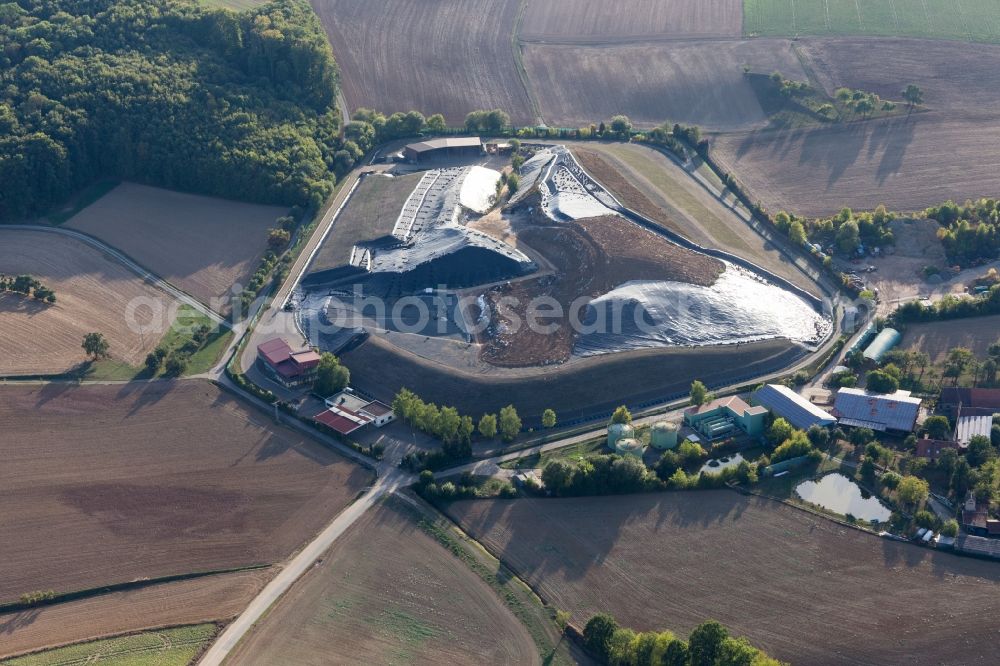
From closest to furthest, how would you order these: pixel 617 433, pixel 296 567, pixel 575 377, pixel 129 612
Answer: pixel 129 612 < pixel 296 567 < pixel 617 433 < pixel 575 377

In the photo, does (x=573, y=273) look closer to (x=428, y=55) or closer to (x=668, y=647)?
(x=668, y=647)

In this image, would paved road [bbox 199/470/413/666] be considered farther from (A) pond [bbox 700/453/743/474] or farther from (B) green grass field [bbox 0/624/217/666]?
(A) pond [bbox 700/453/743/474]

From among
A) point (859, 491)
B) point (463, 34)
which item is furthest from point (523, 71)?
point (859, 491)

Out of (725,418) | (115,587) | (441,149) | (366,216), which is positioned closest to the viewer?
(115,587)

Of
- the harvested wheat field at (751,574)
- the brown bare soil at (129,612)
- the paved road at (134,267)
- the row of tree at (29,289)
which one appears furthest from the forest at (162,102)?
the harvested wheat field at (751,574)

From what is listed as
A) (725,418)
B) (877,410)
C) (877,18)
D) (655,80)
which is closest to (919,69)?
(877,18)

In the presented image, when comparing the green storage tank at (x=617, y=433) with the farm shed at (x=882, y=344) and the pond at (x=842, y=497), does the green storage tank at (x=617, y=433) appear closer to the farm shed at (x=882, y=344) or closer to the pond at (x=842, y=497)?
Answer: the pond at (x=842, y=497)

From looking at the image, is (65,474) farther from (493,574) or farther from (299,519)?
(493,574)
